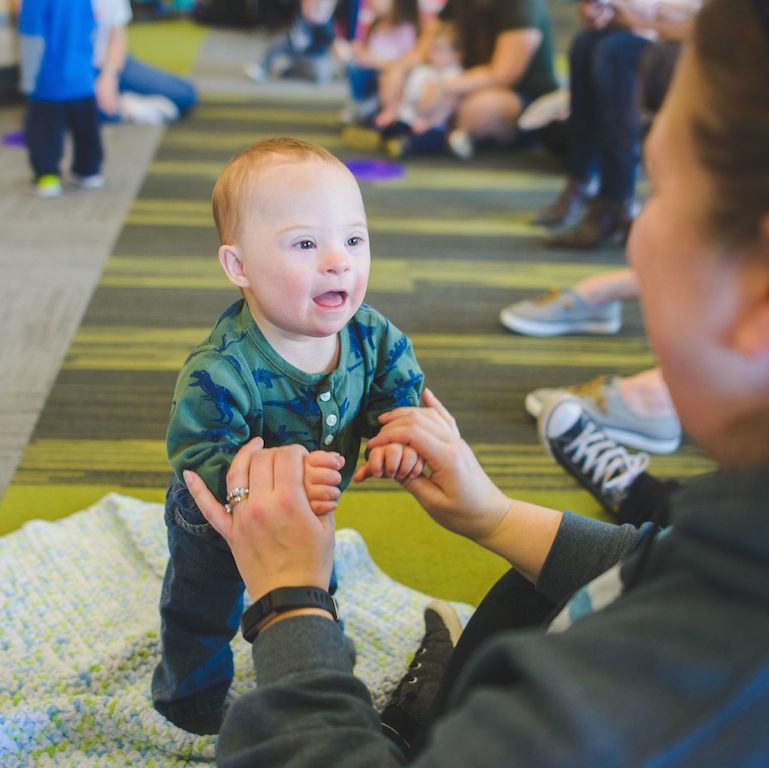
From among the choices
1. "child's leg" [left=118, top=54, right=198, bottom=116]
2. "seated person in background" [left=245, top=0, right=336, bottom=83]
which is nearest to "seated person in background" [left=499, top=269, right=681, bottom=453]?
"child's leg" [left=118, top=54, right=198, bottom=116]

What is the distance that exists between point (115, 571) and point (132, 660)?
0.72 ft

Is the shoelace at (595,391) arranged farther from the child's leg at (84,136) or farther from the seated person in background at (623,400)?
the child's leg at (84,136)

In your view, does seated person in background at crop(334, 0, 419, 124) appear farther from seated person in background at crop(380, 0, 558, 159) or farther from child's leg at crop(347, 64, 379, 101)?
seated person in background at crop(380, 0, 558, 159)

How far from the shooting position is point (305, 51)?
480 cm

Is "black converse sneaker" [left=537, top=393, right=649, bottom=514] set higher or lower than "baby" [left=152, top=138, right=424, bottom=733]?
lower

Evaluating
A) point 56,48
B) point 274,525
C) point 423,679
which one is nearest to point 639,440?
point 423,679

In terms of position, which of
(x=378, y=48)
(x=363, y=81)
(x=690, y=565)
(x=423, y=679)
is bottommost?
(x=363, y=81)

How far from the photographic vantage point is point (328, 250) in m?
→ 0.91

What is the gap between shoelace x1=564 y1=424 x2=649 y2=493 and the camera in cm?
162

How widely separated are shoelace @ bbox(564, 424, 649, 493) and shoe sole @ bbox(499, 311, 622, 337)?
0.55m

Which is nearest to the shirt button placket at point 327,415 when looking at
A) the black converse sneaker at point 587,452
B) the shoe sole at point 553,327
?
the black converse sneaker at point 587,452

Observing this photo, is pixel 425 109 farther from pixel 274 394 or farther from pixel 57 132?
pixel 274 394

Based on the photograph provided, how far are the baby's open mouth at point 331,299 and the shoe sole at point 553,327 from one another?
1.39 m

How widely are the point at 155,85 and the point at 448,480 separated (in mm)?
3432
